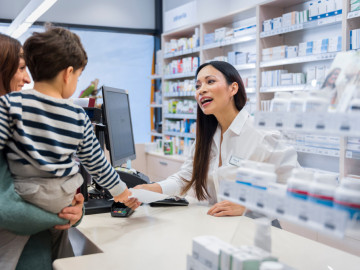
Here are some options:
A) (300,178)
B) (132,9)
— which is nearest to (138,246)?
(300,178)

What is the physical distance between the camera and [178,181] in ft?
7.47

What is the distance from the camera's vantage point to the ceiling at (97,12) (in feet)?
21.9

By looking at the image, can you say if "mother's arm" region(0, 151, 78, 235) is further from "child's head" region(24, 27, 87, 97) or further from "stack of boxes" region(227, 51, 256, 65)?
"stack of boxes" region(227, 51, 256, 65)

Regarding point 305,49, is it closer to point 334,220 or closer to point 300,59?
point 300,59

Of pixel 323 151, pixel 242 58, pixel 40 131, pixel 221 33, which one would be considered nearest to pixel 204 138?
pixel 40 131

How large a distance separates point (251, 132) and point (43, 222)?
1.28 metres

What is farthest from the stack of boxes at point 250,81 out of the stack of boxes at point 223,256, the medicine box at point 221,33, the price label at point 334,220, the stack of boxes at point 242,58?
the price label at point 334,220

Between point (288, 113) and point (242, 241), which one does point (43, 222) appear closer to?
point (242, 241)

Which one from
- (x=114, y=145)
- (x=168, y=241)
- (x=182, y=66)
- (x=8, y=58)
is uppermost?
(x=182, y=66)

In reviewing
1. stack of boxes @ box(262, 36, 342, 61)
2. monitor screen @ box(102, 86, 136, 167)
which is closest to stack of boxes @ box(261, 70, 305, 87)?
stack of boxes @ box(262, 36, 342, 61)

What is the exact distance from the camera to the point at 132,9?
24.6 ft

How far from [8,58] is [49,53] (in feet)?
1.56

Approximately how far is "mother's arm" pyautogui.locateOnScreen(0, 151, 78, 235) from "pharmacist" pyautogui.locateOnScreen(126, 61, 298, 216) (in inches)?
31.1

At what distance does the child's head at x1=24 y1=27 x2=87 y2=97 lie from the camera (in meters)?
1.37
